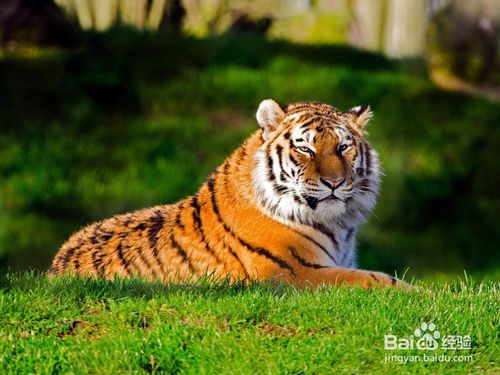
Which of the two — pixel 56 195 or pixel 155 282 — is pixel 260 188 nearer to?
pixel 155 282

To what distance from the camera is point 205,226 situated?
7.32 metres

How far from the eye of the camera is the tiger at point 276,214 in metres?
7.09

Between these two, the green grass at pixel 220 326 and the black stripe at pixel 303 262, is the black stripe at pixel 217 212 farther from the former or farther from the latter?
the green grass at pixel 220 326

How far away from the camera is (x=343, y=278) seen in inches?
271

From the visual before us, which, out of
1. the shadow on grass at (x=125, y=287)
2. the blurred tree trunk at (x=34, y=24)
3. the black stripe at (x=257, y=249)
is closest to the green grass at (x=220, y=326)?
the shadow on grass at (x=125, y=287)

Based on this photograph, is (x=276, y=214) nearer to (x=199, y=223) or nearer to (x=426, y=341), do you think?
(x=199, y=223)

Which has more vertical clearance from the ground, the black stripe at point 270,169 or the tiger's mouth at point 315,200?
the black stripe at point 270,169

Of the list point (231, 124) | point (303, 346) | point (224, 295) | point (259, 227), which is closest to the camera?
point (303, 346)

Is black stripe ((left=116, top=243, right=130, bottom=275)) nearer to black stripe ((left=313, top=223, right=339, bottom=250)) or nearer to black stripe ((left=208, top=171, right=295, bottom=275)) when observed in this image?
black stripe ((left=208, top=171, right=295, bottom=275))

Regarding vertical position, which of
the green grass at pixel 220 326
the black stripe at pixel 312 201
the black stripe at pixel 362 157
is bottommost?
the green grass at pixel 220 326

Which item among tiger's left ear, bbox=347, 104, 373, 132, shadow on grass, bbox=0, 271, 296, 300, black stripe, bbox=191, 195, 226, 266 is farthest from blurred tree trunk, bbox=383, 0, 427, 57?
shadow on grass, bbox=0, 271, 296, 300

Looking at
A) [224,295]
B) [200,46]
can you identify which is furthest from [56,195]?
[224,295]

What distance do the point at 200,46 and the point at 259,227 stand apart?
8.13 m

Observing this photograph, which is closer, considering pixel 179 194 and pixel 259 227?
pixel 259 227
